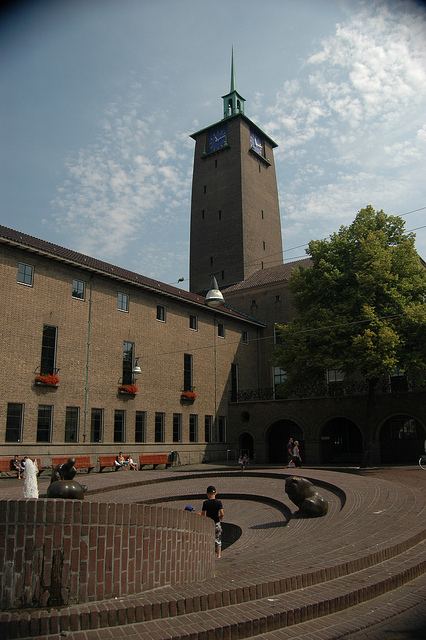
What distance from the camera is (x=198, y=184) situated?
59.4 m

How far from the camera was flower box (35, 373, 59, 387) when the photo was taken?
26156 millimetres

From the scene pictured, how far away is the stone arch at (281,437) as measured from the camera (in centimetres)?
3919

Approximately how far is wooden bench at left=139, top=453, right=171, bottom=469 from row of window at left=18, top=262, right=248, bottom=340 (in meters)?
7.82

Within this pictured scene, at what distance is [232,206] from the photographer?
181 ft

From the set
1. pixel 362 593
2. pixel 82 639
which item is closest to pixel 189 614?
pixel 82 639

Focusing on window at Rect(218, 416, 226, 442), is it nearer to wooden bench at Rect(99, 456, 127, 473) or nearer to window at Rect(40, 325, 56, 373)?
wooden bench at Rect(99, 456, 127, 473)

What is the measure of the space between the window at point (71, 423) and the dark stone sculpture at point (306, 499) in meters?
17.8

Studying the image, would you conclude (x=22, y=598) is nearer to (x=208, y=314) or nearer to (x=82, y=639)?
(x=82, y=639)

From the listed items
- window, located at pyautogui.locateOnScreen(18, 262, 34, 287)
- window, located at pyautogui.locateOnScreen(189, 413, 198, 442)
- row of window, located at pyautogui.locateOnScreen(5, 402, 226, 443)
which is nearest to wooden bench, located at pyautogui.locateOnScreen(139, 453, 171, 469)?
row of window, located at pyautogui.locateOnScreen(5, 402, 226, 443)

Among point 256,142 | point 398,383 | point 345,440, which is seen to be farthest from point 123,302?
point 256,142

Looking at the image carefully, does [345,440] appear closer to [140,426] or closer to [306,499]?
[140,426]

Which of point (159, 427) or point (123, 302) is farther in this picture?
point (159, 427)

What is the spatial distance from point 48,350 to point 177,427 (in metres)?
11.8

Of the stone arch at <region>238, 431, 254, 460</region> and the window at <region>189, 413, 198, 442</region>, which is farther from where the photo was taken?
the stone arch at <region>238, 431, 254, 460</region>
